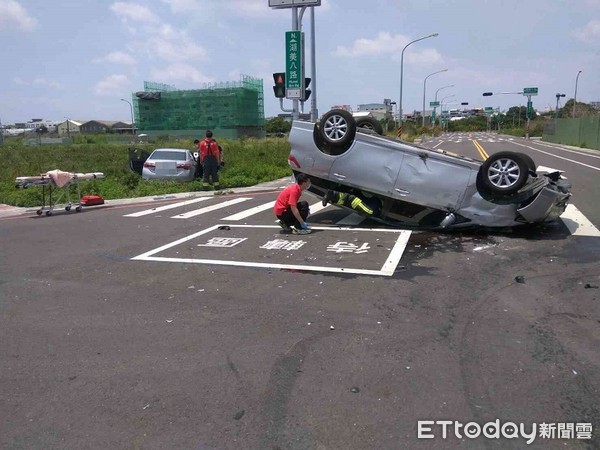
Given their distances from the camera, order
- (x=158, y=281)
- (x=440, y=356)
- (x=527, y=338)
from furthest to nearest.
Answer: (x=158, y=281) → (x=527, y=338) → (x=440, y=356)

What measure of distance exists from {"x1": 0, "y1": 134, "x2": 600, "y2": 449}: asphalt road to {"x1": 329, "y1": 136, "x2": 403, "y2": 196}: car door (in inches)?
43.8

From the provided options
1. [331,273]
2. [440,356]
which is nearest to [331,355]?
[440,356]

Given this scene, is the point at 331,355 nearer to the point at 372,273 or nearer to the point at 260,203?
the point at 372,273

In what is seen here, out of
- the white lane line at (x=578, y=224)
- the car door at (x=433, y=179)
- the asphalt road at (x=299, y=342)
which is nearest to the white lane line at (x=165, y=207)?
the asphalt road at (x=299, y=342)

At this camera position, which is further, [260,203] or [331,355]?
[260,203]

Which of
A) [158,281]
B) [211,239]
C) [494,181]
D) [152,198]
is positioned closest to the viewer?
[158,281]

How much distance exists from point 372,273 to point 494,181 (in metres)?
3.20

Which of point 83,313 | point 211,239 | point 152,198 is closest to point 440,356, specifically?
point 83,313

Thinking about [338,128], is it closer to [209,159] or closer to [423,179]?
[423,179]

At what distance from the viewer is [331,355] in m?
4.36

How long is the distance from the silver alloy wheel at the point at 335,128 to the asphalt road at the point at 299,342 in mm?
1997

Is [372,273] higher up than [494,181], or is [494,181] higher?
[494,181]

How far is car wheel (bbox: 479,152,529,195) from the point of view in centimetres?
847

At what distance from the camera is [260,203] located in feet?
45.8
